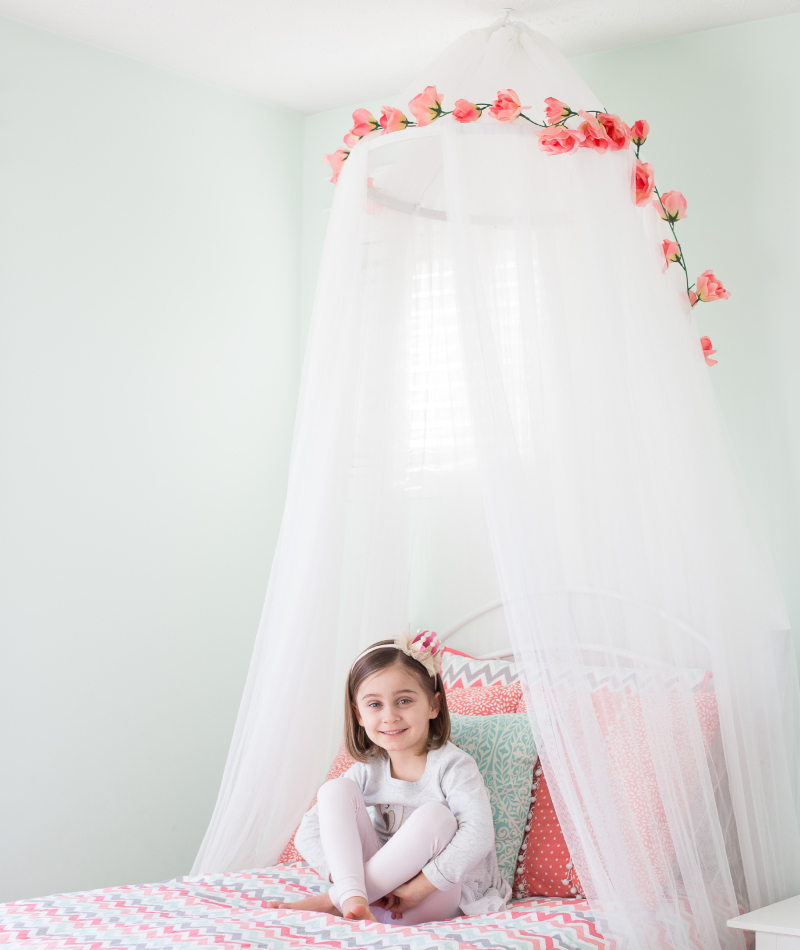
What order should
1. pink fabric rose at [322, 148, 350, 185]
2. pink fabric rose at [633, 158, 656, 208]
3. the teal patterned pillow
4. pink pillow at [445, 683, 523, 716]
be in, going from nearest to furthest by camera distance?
pink fabric rose at [633, 158, 656, 208] → the teal patterned pillow → pink fabric rose at [322, 148, 350, 185] → pink pillow at [445, 683, 523, 716]

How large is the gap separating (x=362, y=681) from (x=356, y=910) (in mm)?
542

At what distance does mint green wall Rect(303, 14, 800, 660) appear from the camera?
2.64 meters

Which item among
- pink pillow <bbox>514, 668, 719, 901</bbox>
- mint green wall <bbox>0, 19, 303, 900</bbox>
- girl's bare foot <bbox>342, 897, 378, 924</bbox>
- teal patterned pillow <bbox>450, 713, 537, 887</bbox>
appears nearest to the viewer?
pink pillow <bbox>514, 668, 719, 901</bbox>

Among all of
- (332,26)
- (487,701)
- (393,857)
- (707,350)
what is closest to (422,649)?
(487,701)

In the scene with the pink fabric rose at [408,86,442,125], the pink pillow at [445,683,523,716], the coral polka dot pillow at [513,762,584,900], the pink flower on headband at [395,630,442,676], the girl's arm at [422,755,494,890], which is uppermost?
the pink fabric rose at [408,86,442,125]

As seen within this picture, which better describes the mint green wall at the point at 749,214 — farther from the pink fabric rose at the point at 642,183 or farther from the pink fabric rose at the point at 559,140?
the pink fabric rose at the point at 559,140

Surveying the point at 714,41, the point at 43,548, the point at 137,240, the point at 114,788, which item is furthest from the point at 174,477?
the point at 714,41

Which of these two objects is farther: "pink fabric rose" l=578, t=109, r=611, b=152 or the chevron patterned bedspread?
"pink fabric rose" l=578, t=109, r=611, b=152

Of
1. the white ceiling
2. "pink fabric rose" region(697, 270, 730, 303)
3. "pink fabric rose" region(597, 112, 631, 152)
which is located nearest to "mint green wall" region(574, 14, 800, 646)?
the white ceiling

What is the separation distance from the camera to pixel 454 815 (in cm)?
219

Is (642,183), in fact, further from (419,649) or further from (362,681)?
(362,681)

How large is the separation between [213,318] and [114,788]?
1.54 metres

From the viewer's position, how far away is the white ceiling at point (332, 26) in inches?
104

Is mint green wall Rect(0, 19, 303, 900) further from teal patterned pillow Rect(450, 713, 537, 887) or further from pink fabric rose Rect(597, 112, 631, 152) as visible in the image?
pink fabric rose Rect(597, 112, 631, 152)
